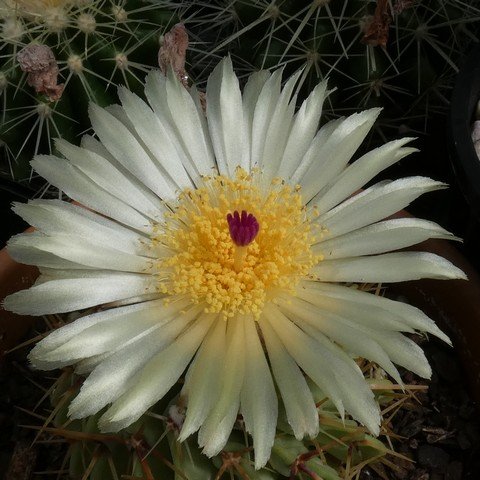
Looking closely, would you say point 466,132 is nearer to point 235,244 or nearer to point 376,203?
point 376,203

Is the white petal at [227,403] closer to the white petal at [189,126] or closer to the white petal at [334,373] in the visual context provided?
the white petal at [334,373]

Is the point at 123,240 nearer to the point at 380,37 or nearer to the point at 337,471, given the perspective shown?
the point at 337,471

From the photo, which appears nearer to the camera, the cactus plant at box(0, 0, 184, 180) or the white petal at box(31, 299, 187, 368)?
the white petal at box(31, 299, 187, 368)

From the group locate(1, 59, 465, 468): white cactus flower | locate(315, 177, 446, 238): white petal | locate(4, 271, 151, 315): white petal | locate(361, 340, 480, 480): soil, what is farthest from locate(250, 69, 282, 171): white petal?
locate(361, 340, 480, 480): soil

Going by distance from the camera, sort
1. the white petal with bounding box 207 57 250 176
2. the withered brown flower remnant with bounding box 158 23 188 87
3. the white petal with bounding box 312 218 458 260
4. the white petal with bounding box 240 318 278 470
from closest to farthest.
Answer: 1. the white petal with bounding box 240 318 278 470
2. the white petal with bounding box 312 218 458 260
3. the white petal with bounding box 207 57 250 176
4. the withered brown flower remnant with bounding box 158 23 188 87

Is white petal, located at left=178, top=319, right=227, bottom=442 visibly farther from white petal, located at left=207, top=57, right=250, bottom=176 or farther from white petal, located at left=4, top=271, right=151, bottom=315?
white petal, located at left=207, top=57, right=250, bottom=176

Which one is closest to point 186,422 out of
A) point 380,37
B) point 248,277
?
point 248,277

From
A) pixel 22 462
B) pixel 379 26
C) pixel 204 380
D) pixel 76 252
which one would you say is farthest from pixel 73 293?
pixel 379 26
